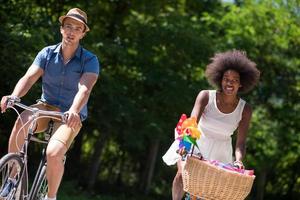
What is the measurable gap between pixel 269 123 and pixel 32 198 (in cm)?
1122

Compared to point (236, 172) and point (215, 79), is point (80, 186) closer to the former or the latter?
point (215, 79)

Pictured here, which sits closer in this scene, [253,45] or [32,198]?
[32,198]

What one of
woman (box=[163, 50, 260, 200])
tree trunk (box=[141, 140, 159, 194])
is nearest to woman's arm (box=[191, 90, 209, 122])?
woman (box=[163, 50, 260, 200])

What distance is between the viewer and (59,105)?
5.52 meters

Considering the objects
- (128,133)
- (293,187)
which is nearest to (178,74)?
(128,133)

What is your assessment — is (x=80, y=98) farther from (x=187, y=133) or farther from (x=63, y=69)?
(x=187, y=133)

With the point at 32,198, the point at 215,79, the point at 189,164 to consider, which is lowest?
the point at 32,198

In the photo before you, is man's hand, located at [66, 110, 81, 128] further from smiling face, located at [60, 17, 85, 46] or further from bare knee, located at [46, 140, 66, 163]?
smiling face, located at [60, 17, 85, 46]

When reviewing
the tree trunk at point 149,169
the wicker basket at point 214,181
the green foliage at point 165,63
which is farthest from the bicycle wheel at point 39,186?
the tree trunk at point 149,169

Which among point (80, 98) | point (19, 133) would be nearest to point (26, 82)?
point (19, 133)

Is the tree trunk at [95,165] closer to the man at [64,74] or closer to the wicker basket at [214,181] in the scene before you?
the man at [64,74]

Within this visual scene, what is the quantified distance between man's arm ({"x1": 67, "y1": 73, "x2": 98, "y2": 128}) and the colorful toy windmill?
2.85 ft

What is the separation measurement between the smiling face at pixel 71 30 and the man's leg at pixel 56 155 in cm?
80

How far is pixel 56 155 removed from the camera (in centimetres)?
493
